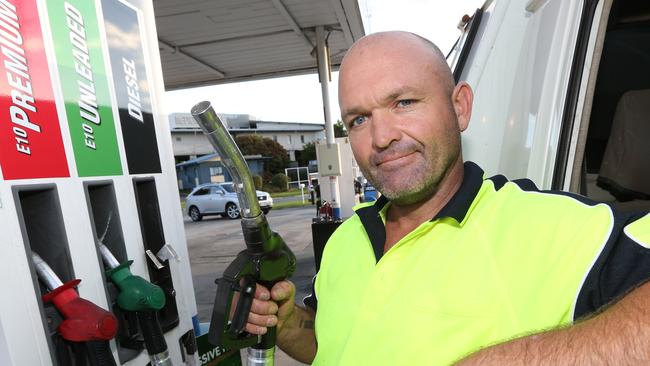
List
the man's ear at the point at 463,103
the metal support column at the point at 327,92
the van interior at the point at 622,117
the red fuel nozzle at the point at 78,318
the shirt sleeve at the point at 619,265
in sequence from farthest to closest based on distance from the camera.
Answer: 1. the metal support column at the point at 327,92
2. the van interior at the point at 622,117
3. the man's ear at the point at 463,103
4. the red fuel nozzle at the point at 78,318
5. the shirt sleeve at the point at 619,265

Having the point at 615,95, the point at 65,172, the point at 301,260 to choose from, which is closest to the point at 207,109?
the point at 65,172

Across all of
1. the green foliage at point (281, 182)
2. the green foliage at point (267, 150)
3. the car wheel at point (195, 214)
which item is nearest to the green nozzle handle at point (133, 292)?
the car wheel at point (195, 214)

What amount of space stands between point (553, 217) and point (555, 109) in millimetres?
636

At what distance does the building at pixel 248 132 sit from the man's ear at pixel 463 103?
1778 inches

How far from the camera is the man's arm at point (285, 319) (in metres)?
1.30

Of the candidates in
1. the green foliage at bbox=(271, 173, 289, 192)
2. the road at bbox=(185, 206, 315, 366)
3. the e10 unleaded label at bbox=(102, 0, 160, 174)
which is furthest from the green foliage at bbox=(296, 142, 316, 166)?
the e10 unleaded label at bbox=(102, 0, 160, 174)

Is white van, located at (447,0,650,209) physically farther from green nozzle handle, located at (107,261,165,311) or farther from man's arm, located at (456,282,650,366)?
A: green nozzle handle, located at (107,261,165,311)

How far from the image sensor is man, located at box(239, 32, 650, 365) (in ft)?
2.38

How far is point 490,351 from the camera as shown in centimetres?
70

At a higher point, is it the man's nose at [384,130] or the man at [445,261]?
the man's nose at [384,130]

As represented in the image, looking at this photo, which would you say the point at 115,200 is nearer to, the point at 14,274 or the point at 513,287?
the point at 14,274

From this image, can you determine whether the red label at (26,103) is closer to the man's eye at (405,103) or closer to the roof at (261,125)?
the man's eye at (405,103)

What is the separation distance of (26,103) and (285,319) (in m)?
1.02

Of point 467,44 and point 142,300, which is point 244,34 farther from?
point 142,300
